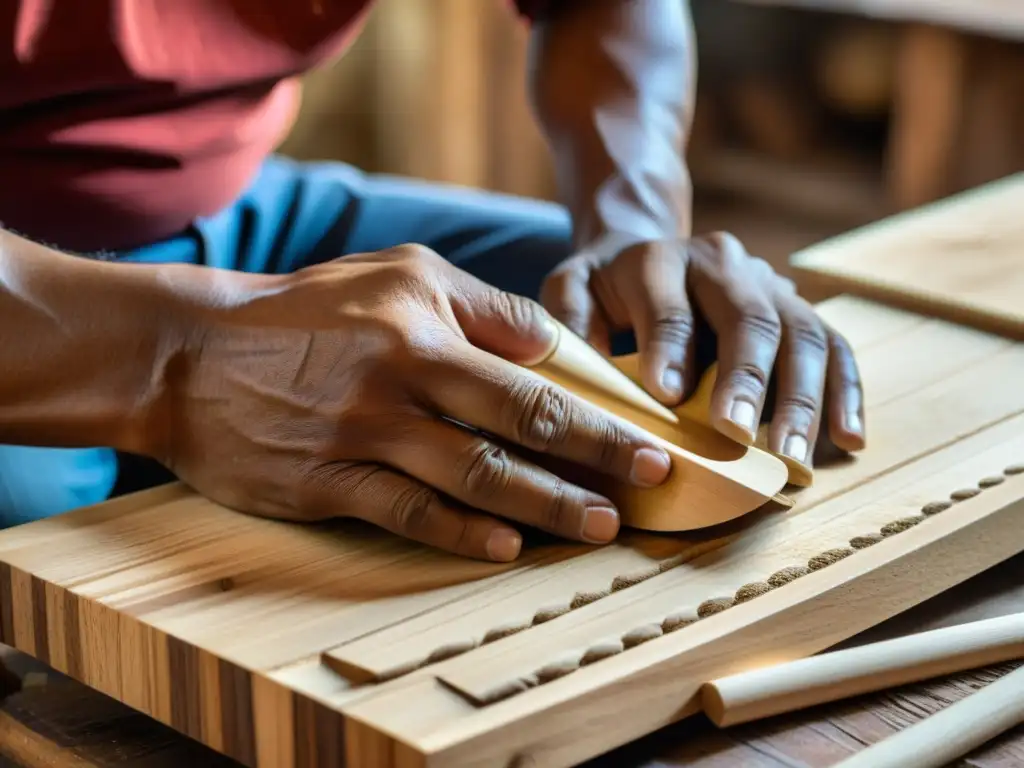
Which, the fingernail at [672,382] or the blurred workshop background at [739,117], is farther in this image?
the blurred workshop background at [739,117]

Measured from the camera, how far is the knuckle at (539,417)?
2.78ft

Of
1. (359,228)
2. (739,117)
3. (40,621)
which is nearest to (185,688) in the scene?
(40,621)

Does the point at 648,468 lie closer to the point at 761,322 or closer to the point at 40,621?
the point at 761,322

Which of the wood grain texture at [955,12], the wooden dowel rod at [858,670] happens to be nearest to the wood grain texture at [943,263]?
the wooden dowel rod at [858,670]

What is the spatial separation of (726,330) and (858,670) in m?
0.34

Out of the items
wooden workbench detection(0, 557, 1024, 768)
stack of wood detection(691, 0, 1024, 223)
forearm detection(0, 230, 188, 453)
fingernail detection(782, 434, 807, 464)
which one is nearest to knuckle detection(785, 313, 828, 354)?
fingernail detection(782, 434, 807, 464)

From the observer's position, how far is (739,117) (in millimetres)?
3812

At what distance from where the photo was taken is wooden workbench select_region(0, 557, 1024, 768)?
75cm

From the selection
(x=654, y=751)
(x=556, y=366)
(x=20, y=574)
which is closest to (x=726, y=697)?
(x=654, y=751)

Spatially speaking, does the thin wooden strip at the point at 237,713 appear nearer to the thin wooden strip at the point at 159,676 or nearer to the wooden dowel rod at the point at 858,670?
the thin wooden strip at the point at 159,676

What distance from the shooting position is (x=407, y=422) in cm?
86

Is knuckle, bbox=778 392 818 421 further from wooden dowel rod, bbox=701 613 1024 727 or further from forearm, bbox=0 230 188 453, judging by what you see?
forearm, bbox=0 230 188 453

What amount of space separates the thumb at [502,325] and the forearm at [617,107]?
17.0 inches

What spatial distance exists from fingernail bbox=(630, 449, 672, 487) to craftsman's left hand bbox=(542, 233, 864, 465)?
0.27 feet
